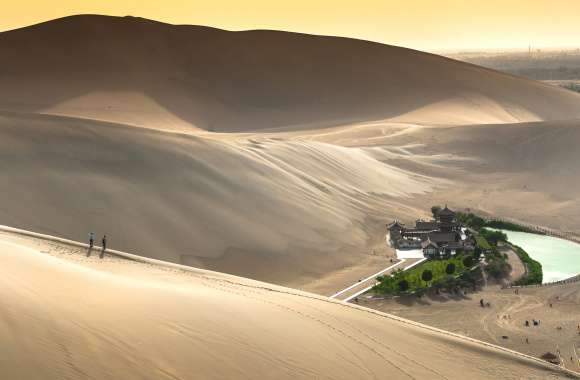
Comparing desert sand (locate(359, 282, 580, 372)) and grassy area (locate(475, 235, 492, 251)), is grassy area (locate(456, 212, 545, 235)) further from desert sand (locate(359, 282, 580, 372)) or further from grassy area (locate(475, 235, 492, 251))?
desert sand (locate(359, 282, 580, 372))

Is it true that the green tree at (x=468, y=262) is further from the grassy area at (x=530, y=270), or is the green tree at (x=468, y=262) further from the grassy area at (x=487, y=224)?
the grassy area at (x=487, y=224)

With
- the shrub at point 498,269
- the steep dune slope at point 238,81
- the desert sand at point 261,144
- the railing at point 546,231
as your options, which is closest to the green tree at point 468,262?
the shrub at point 498,269

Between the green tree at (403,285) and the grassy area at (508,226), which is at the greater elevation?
the grassy area at (508,226)

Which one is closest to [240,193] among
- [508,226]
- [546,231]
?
[508,226]

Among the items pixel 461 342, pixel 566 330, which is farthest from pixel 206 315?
pixel 566 330

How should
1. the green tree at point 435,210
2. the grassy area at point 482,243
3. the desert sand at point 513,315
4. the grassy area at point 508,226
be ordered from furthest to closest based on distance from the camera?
the green tree at point 435,210 < the grassy area at point 508,226 < the grassy area at point 482,243 < the desert sand at point 513,315

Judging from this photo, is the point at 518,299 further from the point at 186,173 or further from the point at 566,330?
the point at 186,173

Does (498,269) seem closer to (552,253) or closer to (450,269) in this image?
(450,269)

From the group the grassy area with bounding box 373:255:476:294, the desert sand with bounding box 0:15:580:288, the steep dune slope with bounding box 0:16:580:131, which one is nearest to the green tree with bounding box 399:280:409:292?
the grassy area with bounding box 373:255:476:294
